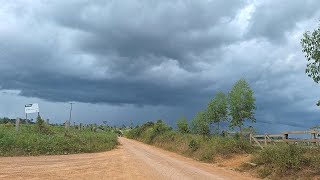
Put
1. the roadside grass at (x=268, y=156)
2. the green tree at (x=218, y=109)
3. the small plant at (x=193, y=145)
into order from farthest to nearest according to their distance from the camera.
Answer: the green tree at (x=218, y=109), the small plant at (x=193, y=145), the roadside grass at (x=268, y=156)

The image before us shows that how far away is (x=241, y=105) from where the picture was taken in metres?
50.1

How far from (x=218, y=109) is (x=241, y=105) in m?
6.92

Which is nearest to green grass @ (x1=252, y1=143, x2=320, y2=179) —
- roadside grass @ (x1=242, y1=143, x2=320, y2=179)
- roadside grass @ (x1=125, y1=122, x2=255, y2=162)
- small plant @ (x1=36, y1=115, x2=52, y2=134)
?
roadside grass @ (x1=242, y1=143, x2=320, y2=179)

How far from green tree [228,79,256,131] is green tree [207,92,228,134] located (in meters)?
4.46

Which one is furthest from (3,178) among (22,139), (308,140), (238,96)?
(238,96)

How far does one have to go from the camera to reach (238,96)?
5012 cm

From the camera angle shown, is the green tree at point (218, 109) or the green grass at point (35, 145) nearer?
the green grass at point (35, 145)

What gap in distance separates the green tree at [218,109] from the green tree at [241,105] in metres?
4.46

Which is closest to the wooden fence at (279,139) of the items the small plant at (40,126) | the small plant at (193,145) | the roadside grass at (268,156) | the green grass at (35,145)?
the roadside grass at (268,156)

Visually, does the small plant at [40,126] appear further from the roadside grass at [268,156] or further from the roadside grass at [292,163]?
the roadside grass at [292,163]

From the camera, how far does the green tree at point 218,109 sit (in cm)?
5634

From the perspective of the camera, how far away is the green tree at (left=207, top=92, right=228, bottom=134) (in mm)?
56344

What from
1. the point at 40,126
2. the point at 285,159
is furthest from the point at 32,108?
the point at 285,159

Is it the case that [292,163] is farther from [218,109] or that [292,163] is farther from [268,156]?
[218,109]
